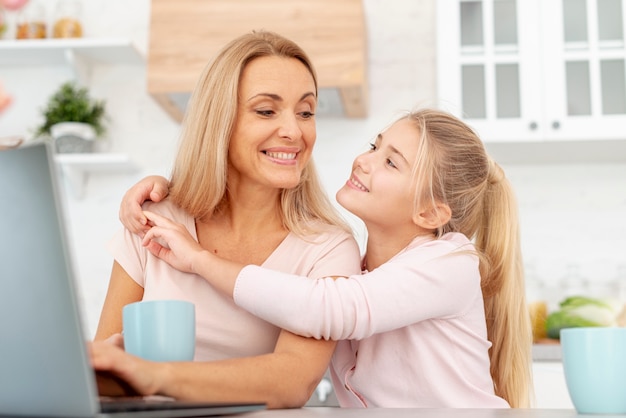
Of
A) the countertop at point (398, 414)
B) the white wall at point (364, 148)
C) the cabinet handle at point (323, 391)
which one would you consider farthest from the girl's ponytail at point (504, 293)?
the white wall at point (364, 148)

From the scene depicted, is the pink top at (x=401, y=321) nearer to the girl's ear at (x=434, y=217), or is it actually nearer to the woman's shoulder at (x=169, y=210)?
the girl's ear at (x=434, y=217)

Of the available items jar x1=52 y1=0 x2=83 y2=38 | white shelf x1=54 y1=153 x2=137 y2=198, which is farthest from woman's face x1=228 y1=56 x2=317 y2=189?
jar x1=52 y1=0 x2=83 y2=38

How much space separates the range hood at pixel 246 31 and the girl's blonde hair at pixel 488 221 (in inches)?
62.4

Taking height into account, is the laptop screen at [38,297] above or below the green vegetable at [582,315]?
above

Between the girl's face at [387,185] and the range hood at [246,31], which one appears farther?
the range hood at [246,31]

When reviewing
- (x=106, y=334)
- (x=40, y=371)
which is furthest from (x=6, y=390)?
(x=106, y=334)

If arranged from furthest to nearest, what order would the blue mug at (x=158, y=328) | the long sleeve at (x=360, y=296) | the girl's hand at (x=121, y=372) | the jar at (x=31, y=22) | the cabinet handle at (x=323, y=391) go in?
the jar at (x=31, y=22), the cabinet handle at (x=323, y=391), the long sleeve at (x=360, y=296), the blue mug at (x=158, y=328), the girl's hand at (x=121, y=372)

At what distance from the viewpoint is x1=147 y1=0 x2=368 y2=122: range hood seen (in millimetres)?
3334

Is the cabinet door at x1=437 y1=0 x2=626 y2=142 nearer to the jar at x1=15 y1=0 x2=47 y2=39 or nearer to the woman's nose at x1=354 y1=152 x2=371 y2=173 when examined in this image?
the woman's nose at x1=354 y1=152 x2=371 y2=173

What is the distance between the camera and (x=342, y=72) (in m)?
3.32

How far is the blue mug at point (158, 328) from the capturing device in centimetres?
108

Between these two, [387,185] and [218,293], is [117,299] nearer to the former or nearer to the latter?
[218,293]

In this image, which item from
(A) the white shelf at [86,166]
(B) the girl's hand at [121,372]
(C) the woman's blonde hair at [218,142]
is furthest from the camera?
(A) the white shelf at [86,166]

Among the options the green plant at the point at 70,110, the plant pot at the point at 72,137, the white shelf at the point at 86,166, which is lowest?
the white shelf at the point at 86,166
